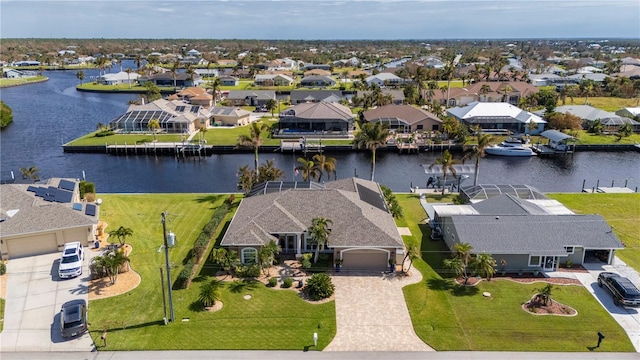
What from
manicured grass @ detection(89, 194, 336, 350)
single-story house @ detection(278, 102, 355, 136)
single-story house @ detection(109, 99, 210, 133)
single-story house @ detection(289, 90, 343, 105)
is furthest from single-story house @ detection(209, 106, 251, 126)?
manicured grass @ detection(89, 194, 336, 350)

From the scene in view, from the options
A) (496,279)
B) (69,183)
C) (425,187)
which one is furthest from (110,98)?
(496,279)

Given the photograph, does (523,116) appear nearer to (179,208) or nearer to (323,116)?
(323,116)

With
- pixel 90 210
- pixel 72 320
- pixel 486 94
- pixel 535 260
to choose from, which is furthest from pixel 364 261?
pixel 486 94

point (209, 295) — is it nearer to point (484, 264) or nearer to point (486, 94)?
point (484, 264)

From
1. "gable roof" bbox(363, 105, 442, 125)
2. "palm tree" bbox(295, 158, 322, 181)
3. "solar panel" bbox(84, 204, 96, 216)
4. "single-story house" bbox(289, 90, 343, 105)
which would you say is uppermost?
"single-story house" bbox(289, 90, 343, 105)

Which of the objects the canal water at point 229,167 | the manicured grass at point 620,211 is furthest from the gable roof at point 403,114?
the manicured grass at point 620,211

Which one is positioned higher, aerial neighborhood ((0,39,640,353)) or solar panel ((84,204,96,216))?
solar panel ((84,204,96,216))

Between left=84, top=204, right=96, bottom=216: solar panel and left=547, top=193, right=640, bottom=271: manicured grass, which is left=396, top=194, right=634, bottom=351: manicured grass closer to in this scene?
left=547, top=193, right=640, bottom=271: manicured grass

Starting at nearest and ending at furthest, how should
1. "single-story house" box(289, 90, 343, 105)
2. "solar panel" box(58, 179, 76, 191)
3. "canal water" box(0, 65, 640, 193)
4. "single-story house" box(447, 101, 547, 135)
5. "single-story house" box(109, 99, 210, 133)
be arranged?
"solar panel" box(58, 179, 76, 191) < "canal water" box(0, 65, 640, 193) < "single-story house" box(109, 99, 210, 133) < "single-story house" box(447, 101, 547, 135) < "single-story house" box(289, 90, 343, 105)
